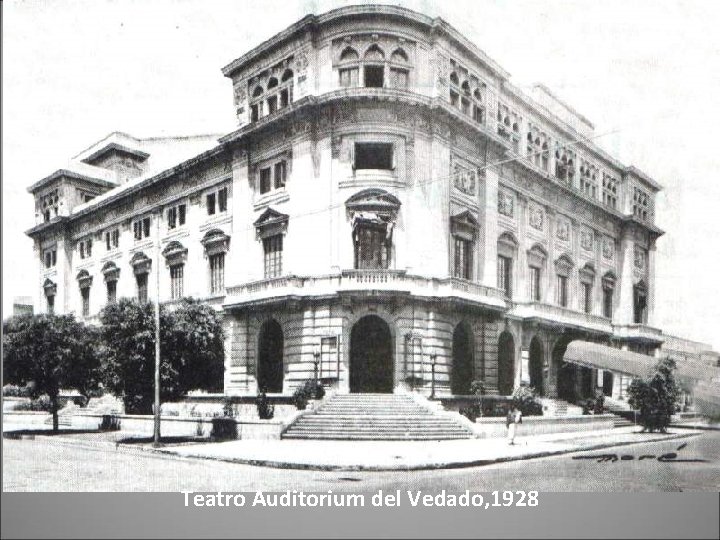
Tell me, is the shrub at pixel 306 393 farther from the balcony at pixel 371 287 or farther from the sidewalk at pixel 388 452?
the sidewalk at pixel 388 452

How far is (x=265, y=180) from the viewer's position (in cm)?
3241

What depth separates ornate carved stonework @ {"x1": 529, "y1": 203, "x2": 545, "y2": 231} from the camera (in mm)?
36531

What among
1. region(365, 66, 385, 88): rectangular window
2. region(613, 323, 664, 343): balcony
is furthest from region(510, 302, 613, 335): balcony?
region(365, 66, 385, 88): rectangular window

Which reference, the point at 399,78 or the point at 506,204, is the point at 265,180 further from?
the point at 506,204

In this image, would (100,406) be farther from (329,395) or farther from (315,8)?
(315,8)

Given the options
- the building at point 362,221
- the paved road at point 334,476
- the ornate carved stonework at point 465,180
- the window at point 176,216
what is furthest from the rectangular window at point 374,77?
the paved road at point 334,476

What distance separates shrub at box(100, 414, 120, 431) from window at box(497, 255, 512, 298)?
18.2 m

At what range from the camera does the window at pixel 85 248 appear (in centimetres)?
3938

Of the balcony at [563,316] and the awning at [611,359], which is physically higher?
the balcony at [563,316]

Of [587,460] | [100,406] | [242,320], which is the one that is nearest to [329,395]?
[242,320]

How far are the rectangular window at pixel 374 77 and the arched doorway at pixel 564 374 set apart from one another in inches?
675

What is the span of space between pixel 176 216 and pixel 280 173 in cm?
886

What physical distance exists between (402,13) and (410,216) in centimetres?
800

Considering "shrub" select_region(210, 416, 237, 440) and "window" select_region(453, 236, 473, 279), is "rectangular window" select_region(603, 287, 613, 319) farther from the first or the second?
"shrub" select_region(210, 416, 237, 440)
